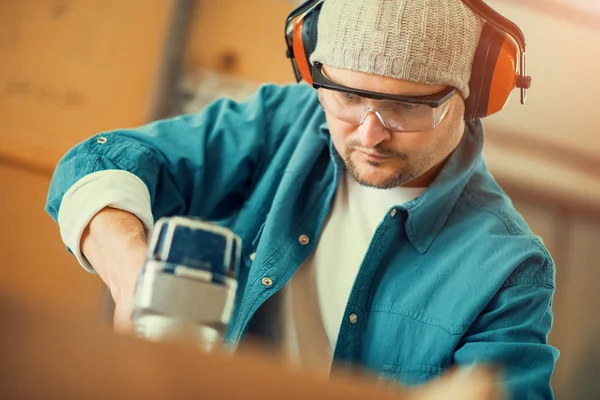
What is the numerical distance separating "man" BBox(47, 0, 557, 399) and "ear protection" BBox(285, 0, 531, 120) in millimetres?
25

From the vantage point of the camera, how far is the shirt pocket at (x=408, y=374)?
1.26 meters

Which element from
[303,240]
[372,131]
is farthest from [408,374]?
[372,131]

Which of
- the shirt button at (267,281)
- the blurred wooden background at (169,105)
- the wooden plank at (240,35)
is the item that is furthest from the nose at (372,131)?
the wooden plank at (240,35)

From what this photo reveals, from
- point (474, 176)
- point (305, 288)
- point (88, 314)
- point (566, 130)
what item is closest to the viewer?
point (88, 314)

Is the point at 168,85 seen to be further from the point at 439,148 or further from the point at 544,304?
the point at 544,304

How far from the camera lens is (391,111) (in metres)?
1.25

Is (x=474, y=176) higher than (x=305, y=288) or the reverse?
higher

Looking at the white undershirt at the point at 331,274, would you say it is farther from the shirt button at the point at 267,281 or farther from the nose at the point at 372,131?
the nose at the point at 372,131

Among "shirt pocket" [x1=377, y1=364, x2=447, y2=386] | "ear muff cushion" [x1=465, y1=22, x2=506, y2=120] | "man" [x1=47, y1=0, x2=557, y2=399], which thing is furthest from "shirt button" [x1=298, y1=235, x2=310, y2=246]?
"ear muff cushion" [x1=465, y1=22, x2=506, y2=120]

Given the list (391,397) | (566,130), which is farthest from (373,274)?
(566,130)

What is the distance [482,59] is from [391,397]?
0.84 meters

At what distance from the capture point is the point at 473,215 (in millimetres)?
1427

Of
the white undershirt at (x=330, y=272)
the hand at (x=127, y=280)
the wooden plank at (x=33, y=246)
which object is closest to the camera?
the hand at (x=127, y=280)

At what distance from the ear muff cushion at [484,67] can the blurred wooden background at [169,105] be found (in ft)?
2.47
